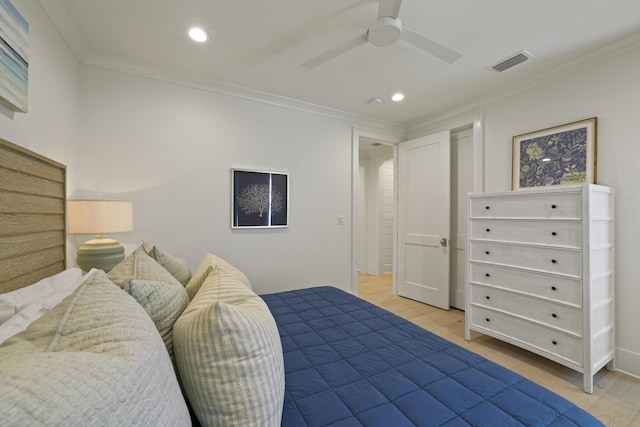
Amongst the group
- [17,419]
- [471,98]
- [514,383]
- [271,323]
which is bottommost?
[514,383]

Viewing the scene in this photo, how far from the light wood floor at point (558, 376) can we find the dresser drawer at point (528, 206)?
3.98 feet

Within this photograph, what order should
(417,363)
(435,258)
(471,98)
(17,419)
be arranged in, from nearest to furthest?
(17,419) < (417,363) < (471,98) < (435,258)

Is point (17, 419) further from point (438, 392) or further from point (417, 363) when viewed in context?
point (417, 363)

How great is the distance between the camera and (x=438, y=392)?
1032 mm

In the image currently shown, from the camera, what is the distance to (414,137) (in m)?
4.02

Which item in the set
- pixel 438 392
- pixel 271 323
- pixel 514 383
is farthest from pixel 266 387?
pixel 514 383

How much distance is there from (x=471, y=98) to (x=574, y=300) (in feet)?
7.44

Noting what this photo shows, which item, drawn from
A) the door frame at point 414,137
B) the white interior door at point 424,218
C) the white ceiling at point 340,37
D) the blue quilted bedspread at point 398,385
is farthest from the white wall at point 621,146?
the blue quilted bedspread at point 398,385

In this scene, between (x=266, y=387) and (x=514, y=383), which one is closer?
(x=266, y=387)

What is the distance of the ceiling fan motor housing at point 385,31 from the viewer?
62.6 inches

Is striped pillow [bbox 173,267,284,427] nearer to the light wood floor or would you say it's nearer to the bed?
the bed

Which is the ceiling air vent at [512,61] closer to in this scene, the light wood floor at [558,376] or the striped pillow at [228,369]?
the light wood floor at [558,376]

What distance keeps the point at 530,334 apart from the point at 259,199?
276 centimetres

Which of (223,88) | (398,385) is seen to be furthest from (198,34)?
(398,385)
